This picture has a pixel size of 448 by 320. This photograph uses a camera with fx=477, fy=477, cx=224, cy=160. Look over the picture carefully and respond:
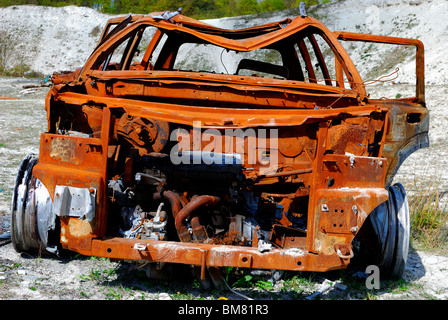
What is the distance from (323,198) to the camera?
301 cm

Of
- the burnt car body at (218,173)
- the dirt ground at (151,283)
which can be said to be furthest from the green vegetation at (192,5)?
the dirt ground at (151,283)

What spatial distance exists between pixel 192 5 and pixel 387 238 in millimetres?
39345

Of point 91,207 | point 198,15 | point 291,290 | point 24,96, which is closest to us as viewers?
point 91,207

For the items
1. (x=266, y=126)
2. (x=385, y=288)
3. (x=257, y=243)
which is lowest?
(x=385, y=288)

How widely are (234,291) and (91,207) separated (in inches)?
45.8

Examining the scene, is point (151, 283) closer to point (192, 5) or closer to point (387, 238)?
point (387, 238)

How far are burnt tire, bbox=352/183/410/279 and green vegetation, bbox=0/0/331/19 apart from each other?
37.5m

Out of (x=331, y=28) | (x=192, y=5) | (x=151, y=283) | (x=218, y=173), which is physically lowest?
(x=151, y=283)

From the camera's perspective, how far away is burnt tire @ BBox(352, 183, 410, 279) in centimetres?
374

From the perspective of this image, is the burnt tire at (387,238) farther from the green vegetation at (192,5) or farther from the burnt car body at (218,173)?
the green vegetation at (192,5)

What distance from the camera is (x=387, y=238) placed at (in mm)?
3736

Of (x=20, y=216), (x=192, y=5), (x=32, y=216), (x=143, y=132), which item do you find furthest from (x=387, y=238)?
(x=192, y=5)

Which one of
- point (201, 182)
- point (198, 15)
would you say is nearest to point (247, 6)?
point (198, 15)
